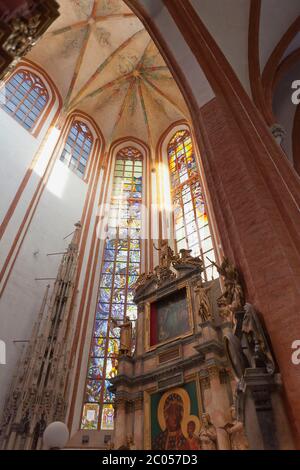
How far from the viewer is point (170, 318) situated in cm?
798

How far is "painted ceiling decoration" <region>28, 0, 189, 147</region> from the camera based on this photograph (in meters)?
14.7

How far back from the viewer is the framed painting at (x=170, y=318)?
298 inches

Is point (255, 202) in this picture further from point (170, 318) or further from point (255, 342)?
point (170, 318)

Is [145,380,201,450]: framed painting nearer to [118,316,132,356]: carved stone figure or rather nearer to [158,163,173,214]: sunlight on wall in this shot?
[118,316,132,356]: carved stone figure

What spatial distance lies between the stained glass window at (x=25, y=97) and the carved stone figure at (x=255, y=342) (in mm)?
11947

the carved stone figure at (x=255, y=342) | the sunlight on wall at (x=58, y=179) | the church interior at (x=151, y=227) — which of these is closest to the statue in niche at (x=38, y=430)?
the church interior at (x=151, y=227)

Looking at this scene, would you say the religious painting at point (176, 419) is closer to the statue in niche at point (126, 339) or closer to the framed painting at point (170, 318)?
the framed painting at point (170, 318)

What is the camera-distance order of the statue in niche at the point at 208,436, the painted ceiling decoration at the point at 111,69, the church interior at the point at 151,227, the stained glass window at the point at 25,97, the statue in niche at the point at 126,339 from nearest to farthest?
the church interior at the point at 151,227, the statue in niche at the point at 208,436, the statue in niche at the point at 126,339, the stained glass window at the point at 25,97, the painted ceiling decoration at the point at 111,69

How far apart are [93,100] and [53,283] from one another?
10.2 metres

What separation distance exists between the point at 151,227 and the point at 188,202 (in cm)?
179

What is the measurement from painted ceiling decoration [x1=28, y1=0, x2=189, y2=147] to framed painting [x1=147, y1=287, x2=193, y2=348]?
34.7 ft

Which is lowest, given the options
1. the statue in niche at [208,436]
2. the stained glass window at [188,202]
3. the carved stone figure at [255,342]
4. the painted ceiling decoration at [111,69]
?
the statue in niche at [208,436]

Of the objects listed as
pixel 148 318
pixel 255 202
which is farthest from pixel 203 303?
pixel 255 202

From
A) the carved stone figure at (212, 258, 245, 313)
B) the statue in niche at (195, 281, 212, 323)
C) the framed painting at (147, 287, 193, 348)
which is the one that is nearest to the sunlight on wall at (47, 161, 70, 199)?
the framed painting at (147, 287, 193, 348)
